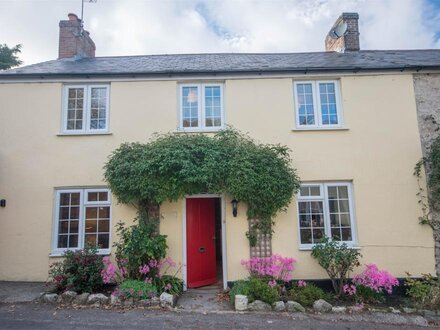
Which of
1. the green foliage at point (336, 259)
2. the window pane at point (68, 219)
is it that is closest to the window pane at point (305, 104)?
the green foliage at point (336, 259)

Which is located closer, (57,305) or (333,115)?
(57,305)

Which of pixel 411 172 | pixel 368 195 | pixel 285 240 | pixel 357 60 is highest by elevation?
pixel 357 60

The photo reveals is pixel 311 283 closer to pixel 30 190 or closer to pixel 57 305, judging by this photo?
pixel 57 305

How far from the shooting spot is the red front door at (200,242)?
788 centimetres

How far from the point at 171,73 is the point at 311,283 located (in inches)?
272

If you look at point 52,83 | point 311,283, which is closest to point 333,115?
point 311,283

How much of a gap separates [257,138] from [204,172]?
2.08 meters

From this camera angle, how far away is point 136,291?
638cm

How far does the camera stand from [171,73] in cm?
830

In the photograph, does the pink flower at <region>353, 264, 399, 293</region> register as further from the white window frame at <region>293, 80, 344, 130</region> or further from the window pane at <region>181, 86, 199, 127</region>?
the window pane at <region>181, 86, 199, 127</region>

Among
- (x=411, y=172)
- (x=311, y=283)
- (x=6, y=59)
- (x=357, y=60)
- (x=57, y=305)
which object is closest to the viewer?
(x=57, y=305)

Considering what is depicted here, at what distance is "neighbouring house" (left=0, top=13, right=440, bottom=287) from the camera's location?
7652 millimetres

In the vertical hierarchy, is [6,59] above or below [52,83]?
above

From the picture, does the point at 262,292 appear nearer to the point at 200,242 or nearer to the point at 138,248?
the point at 200,242
